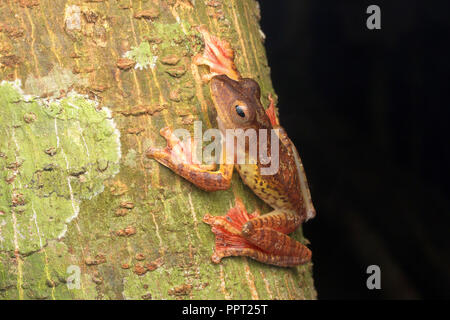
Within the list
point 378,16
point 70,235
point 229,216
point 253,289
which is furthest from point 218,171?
point 378,16

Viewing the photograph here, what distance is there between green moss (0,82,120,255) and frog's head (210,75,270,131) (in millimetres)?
540

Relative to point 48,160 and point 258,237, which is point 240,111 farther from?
point 48,160

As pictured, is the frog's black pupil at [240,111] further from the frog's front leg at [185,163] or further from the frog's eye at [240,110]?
the frog's front leg at [185,163]

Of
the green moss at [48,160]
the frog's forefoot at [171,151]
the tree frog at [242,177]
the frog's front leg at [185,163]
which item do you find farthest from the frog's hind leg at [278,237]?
the green moss at [48,160]

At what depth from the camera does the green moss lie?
7.18ft

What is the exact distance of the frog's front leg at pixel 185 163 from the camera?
87.6 inches

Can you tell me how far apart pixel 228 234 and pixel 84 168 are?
0.73 m

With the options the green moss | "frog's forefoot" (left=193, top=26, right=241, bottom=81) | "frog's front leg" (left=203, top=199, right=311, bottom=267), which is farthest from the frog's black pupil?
the green moss

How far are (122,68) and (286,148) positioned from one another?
1.04 m

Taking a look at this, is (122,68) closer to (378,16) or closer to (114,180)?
(114,180)

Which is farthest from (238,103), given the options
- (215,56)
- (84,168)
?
(84,168)

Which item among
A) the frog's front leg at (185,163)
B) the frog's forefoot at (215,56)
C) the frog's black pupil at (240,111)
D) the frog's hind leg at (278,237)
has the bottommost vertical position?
the frog's hind leg at (278,237)

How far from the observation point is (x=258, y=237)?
8.08ft

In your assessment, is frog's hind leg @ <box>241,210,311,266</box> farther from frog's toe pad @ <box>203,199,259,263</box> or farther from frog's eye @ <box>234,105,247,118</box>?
frog's eye @ <box>234,105,247,118</box>
